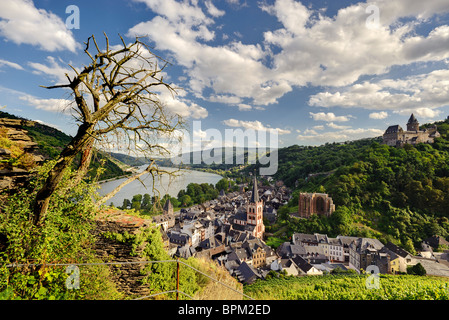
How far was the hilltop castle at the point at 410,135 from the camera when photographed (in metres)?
56.9

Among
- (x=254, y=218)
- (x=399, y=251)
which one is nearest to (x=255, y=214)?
(x=254, y=218)

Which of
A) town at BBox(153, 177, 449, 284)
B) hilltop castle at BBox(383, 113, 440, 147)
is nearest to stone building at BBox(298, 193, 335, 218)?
town at BBox(153, 177, 449, 284)

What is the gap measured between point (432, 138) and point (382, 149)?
56.1 ft

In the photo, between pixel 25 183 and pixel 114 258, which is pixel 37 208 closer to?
pixel 25 183

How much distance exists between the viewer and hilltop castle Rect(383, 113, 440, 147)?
5687 cm

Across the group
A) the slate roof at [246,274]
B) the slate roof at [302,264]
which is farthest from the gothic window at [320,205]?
the slate roof at [246,274]

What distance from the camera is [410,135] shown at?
58.2 metres

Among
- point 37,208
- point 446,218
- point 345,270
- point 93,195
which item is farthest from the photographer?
point 446,218

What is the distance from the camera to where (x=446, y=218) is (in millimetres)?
37906

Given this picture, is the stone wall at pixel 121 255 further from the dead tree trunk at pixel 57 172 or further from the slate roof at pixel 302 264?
the slate roof at pixel 302 264

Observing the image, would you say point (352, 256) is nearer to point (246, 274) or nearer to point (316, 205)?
point (316, 205)
